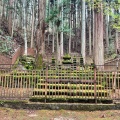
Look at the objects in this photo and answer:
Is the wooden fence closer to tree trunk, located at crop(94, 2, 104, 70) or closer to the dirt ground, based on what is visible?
the dirt ground

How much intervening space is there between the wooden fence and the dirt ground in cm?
65

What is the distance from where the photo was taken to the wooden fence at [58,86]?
718cm

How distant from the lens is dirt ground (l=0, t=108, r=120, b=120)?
231 inches

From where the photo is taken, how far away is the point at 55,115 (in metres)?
6.20

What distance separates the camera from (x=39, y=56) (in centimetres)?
1088

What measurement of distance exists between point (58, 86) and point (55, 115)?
155cm

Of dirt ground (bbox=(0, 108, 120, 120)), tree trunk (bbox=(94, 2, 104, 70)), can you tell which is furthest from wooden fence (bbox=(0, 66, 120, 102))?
tree trunk (bbox=(94, 2, 104, 70))

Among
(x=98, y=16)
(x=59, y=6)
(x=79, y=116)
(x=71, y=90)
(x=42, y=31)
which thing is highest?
(x=59, y=6)

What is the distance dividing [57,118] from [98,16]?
24.7 ft

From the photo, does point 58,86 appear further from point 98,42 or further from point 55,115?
point 98,42

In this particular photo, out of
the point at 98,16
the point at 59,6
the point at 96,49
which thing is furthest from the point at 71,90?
the point at 59,6

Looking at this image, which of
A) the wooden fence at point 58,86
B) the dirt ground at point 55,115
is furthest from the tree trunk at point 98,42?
the dirt ground at point 55,115

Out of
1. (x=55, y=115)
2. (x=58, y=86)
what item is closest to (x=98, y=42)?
(x=58, y=86)

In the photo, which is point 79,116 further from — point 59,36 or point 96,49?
point 59,36
